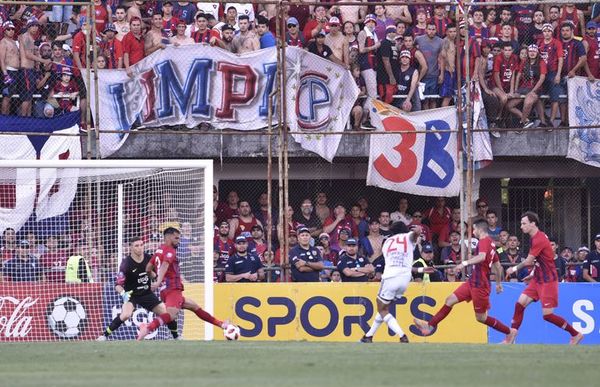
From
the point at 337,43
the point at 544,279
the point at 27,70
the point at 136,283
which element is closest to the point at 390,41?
the point at 337,43

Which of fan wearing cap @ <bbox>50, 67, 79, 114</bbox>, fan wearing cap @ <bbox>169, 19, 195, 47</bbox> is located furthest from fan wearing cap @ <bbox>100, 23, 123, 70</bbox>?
fan wearing cap @ <bbox>169, 19, 195, 47</bbox>

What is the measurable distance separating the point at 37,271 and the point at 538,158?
9.64m

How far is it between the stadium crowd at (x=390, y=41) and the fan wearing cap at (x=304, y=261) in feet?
8.25

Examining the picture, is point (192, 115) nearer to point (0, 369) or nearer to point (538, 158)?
point (538, 158)

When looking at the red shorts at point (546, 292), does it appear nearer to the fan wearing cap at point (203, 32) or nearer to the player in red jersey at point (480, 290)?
the player in red jersey at point (480, 290)

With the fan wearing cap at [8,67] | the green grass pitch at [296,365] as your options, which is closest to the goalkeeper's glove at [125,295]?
the green grass pitch at [296,365]

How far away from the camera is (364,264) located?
2259 centimetres

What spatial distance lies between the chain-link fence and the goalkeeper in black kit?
323 cm

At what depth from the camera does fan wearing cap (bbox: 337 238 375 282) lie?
882 inches

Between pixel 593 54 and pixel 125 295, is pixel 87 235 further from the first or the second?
pixel 593 54

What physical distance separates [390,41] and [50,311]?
281 inches

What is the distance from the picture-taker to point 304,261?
22.3 m

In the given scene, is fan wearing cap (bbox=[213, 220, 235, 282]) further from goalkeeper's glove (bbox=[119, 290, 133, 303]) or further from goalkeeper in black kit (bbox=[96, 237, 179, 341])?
goalkeeper in black kit (bbox=[96, 237, 179, 341])

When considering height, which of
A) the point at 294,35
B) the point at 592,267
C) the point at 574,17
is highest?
the point at 574,17
